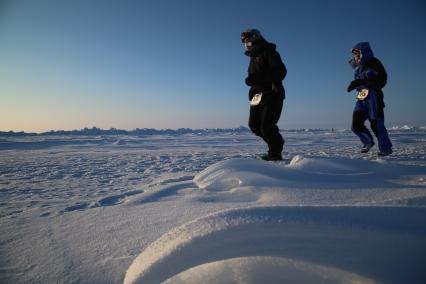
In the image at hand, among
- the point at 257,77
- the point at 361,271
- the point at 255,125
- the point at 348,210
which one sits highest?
the point at 257,77

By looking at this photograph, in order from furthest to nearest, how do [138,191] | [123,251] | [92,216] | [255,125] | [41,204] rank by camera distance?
[255,125] → [138,191] → [41,204] → [92,216] → [123,251]

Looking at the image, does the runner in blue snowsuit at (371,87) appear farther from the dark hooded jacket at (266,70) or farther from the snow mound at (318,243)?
the snow mound at (318,243)

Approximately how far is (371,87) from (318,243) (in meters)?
3.97

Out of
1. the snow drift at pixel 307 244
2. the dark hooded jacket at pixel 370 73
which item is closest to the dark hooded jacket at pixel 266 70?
the dark hooded jacket at pixel 370 73

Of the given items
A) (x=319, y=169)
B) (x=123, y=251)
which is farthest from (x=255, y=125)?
(x=123, y=251)

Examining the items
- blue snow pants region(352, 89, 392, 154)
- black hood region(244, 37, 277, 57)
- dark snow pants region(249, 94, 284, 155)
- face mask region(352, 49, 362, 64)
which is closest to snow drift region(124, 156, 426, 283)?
dark snow pants region(249, 94, 284, 155)

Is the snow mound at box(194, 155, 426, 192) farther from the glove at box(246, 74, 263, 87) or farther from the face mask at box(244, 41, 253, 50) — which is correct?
the face mask at box(244, 41, 253, 50)

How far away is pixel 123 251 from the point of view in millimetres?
1082

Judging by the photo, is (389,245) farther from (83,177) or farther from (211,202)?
(83,177)

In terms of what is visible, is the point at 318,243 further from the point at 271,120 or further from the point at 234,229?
the point at 271,120

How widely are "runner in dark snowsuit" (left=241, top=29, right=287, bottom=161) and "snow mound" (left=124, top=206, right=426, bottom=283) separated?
266 centimetres

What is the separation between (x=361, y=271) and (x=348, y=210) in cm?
14

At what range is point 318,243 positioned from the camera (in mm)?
646

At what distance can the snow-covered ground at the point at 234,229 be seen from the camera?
2.11 feet
